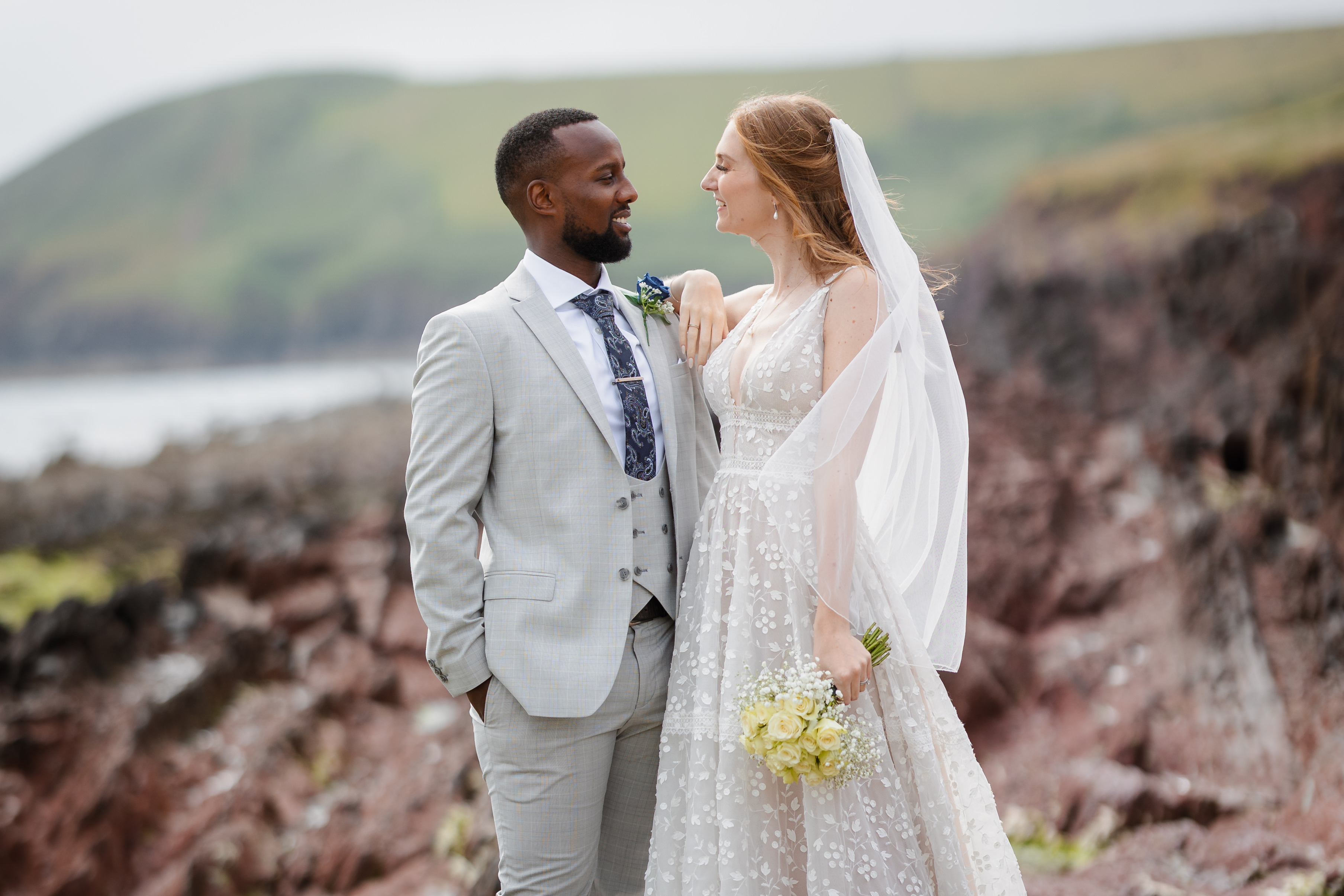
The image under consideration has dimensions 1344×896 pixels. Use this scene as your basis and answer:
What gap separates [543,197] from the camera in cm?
252

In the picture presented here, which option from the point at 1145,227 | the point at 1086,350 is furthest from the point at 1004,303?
the point at 1145,227

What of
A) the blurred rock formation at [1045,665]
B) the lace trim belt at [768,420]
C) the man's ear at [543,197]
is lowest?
the blurred rock formation at [1045,665]

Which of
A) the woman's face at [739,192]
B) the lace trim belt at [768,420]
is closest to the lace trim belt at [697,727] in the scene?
the lace trim belt at [768,420]

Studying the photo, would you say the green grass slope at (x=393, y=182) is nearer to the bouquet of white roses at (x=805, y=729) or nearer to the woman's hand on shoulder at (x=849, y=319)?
the woman's hand on shoulder at (x=849, y=319)

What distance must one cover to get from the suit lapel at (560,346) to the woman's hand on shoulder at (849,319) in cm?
56

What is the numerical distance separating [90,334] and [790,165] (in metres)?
32.7

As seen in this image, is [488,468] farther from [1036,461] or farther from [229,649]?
[1036,461]

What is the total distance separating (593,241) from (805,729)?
131 cm

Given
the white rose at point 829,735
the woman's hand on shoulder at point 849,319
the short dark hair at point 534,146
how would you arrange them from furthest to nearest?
the short dark hair at point 534,146, the woman's hand on shoulder at point 849,319, the white rose at point 829,735

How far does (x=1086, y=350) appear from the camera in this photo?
1156 cm

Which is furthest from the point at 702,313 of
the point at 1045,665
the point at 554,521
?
the point at 1045,665

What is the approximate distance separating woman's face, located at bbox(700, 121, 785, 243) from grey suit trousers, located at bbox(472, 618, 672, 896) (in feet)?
3.54

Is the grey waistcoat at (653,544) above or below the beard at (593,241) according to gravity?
below

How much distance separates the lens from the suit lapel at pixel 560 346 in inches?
95.4
